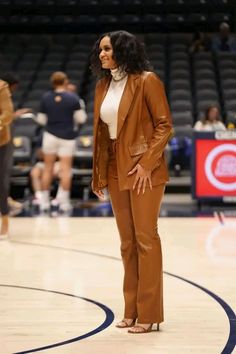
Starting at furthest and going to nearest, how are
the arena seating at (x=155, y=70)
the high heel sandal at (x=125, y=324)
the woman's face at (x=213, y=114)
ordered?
the arena seating at (x=155, y=70)
the woman's face at (x=213, y=114)
the high heel sandal at (x=125, y=324)

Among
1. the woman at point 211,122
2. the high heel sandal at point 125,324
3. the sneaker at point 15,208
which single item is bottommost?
the sneaker at point 15,208

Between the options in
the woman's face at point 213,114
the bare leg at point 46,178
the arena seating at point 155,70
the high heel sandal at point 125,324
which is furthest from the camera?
the arena seating at point 155,70

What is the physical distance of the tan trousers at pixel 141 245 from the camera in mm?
4488

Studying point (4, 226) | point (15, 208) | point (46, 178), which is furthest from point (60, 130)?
point (4, 226)

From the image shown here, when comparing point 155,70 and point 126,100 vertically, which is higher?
point 155,70

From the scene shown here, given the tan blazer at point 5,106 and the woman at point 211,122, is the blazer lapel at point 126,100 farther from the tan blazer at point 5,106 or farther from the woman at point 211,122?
the woman at point 211,122

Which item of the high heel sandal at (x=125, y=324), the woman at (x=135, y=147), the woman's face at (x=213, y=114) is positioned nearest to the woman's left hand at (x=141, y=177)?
the woman at (x=135, y=147)

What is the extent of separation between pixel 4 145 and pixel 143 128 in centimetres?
384

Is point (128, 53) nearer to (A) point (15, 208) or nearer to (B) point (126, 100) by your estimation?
(B) point (126, 100)

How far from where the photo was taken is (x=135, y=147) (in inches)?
176

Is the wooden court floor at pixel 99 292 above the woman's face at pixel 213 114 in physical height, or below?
below

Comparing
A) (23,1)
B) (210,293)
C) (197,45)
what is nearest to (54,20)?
(23,1)

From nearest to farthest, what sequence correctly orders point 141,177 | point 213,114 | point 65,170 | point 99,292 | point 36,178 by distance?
1. point 141,177
2. point 99,292
3. point 65,170
4. point 36,178
5. point 213,114

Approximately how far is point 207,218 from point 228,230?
1.13 meters
